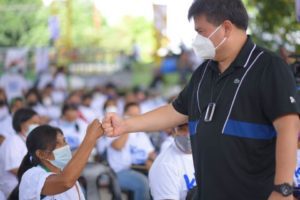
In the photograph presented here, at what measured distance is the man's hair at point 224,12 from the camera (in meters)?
→ 3.22

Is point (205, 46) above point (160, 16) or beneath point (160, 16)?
above

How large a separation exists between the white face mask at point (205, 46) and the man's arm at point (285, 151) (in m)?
0.53

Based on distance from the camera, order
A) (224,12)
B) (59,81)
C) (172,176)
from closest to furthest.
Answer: (224,12) → (172,176) → (59,81)

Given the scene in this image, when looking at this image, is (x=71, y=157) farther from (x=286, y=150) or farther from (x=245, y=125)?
(x=286, y=150)

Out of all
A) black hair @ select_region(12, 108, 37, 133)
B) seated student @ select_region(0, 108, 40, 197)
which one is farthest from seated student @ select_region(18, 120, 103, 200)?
black hair @ select_region(12, 108, 37, 133)

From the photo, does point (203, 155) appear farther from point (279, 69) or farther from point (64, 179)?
point (64, 179)

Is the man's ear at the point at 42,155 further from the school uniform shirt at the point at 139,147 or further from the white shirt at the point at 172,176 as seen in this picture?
the school uniform shirt at the point at 139,147

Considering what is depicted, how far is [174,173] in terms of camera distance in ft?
16.1

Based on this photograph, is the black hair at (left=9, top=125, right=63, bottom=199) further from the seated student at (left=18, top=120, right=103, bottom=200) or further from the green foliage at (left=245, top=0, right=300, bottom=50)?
the green foliage at (left=245, top=0, right=300, bottom=50)

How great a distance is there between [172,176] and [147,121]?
1.26 metres

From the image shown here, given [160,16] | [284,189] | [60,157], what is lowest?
[160,16]

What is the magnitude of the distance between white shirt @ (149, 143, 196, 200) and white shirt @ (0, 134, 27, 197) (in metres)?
2.07

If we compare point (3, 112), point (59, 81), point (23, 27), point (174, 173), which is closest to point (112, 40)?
point (23, 27)

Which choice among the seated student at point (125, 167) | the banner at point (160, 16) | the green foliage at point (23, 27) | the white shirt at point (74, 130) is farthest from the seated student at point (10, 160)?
the green foliage at point (23, 27)
